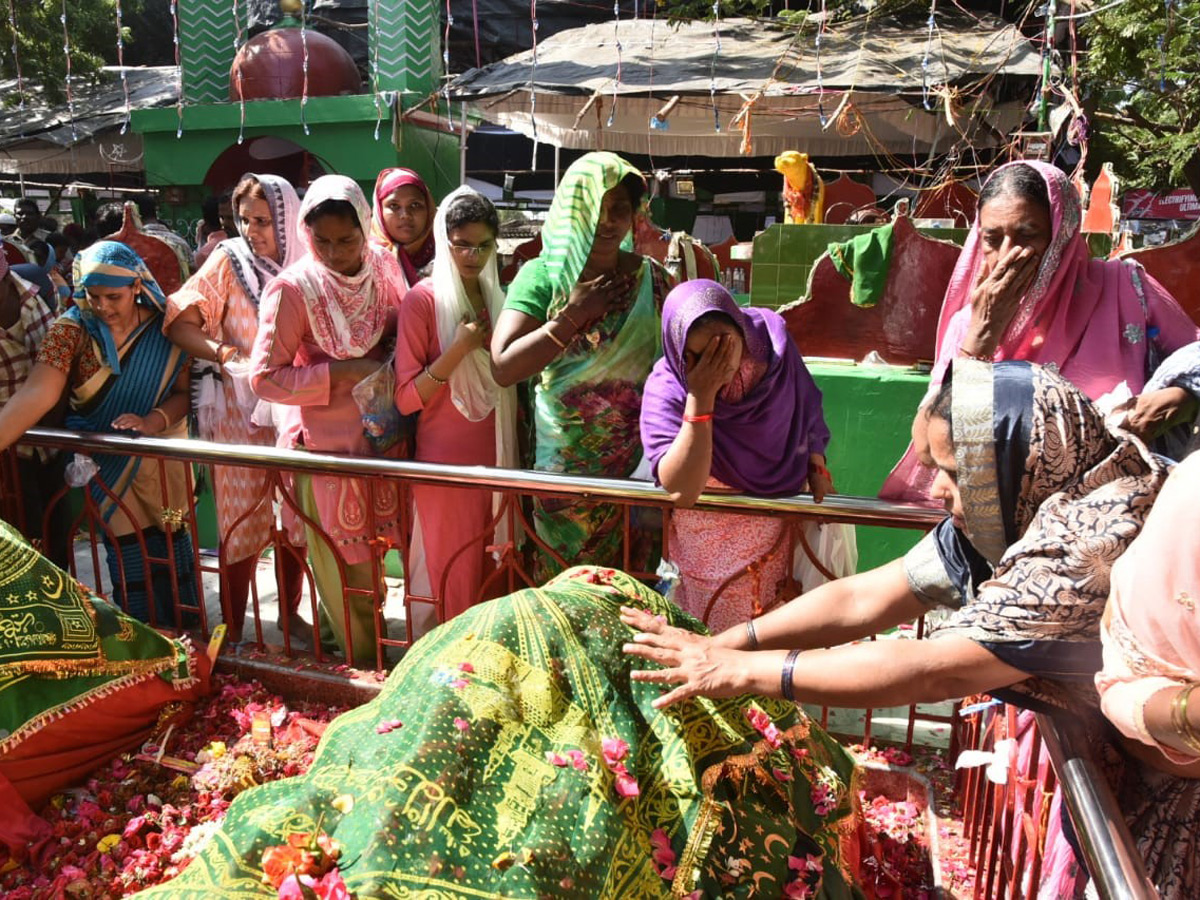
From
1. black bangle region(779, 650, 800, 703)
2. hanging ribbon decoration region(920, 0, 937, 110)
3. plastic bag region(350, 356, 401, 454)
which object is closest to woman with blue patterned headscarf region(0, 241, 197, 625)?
plastic bag region(350, 356, 401, 454)

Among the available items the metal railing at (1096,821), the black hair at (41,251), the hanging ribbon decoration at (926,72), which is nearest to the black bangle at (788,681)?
the metal railing at (1096,821)

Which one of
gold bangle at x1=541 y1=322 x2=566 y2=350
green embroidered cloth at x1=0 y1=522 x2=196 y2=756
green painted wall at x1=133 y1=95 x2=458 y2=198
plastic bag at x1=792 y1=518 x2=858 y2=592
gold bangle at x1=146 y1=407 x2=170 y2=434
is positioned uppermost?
green painted wall at x1=133 y1=95 x2=458 y2=198

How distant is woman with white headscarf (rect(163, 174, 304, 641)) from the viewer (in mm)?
3686

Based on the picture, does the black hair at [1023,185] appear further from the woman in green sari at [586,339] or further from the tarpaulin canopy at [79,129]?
the tarpaulin canopy at [79,129]

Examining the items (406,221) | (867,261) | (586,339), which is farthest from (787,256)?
(586,339)

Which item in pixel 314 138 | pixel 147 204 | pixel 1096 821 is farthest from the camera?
pixel 147 204

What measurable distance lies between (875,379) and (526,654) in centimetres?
283

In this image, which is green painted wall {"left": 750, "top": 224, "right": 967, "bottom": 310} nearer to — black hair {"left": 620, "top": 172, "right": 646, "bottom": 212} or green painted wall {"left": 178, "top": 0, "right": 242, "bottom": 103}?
black hair {"left": 620, "top": 172, "right": 646, "bottom": 212}

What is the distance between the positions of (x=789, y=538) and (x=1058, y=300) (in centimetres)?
114

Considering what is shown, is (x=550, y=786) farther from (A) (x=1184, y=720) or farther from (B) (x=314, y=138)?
(B) (x=314, y=138)

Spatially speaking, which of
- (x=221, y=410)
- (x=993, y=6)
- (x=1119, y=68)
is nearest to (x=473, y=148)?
(x=993, y=6)

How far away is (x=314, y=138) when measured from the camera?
10.2m

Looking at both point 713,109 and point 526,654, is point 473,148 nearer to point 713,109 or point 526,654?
point 713,109

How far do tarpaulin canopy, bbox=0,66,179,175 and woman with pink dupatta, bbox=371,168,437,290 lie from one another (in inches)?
515
